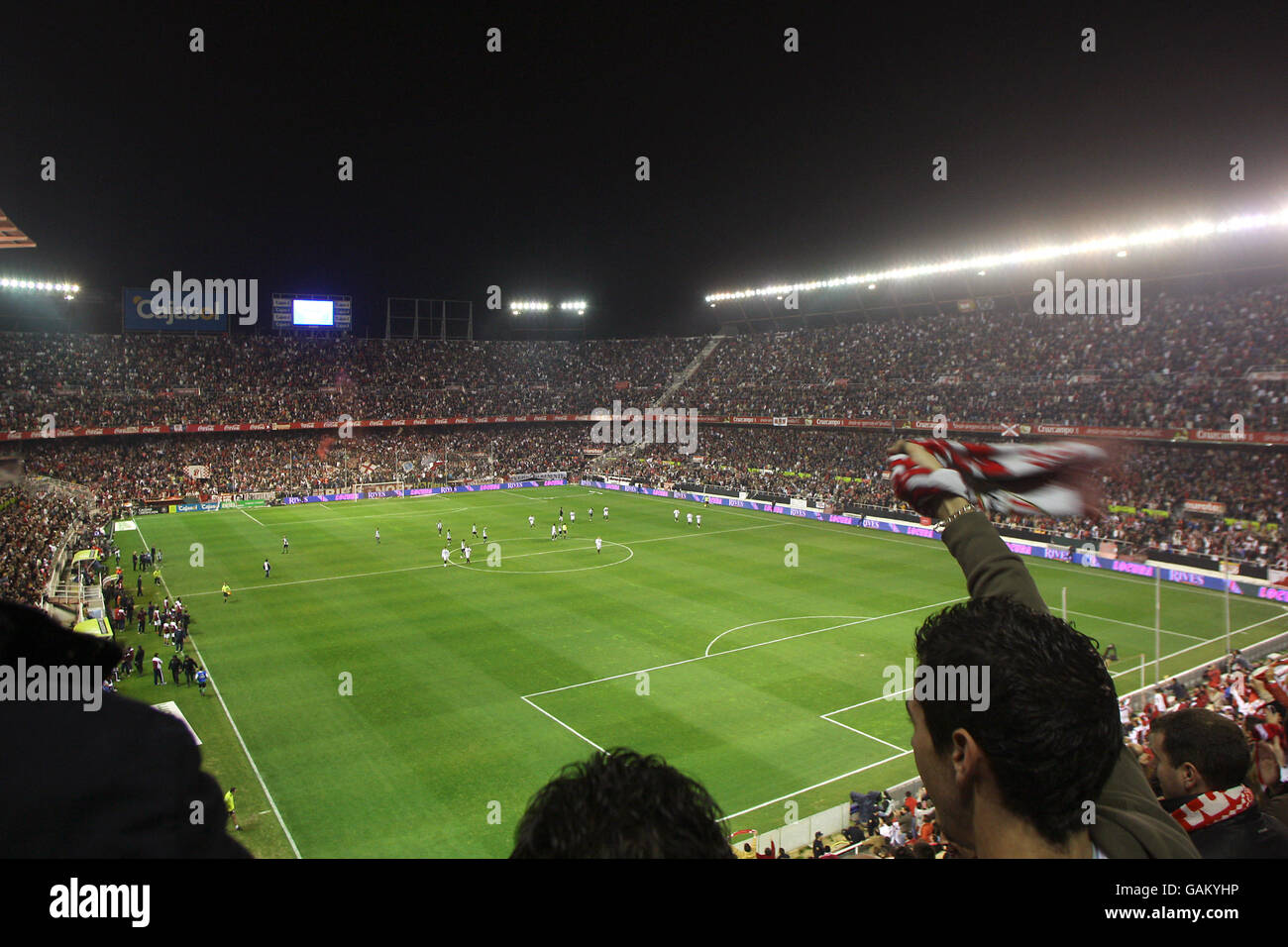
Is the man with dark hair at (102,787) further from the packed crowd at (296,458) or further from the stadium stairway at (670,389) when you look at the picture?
the stadium stairway at (670,389)

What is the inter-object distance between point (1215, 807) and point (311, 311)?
83.8m

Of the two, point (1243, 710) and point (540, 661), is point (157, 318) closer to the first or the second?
point (540, 661)

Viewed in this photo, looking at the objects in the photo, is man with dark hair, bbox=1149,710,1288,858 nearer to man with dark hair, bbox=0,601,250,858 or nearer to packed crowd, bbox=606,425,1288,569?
man with dark hair, bbox=0,601,250,858

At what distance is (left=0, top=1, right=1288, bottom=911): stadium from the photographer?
16.1m

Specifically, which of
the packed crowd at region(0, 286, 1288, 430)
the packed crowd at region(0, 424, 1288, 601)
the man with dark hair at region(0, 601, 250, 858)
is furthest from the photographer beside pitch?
the packed crowd at region(0, 286, 1288, 430)

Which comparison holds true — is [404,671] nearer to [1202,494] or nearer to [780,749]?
[780,749]

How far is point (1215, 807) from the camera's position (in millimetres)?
4348

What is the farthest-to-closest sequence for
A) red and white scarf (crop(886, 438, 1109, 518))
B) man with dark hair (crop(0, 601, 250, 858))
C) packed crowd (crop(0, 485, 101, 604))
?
packed crowd (crop(0, 485, 101, 604)), red and white scarf (crop(886, 438, 1109, 518)), man with dark hair (crop(0, 601, 250, 858))

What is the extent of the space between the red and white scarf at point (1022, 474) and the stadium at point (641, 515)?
0.08ft

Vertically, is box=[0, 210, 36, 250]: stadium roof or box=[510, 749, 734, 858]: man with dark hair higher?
box=[0, 210, 36, 250]: stadium roof

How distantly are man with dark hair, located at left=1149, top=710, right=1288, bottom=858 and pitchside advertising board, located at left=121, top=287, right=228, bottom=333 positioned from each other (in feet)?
265

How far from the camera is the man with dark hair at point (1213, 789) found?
13.4 ft

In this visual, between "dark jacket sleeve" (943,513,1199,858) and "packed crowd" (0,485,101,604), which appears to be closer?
"dark jacket sleeve" (943,513,1199,858)

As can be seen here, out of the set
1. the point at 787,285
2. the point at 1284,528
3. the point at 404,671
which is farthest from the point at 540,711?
the point at 787,285
